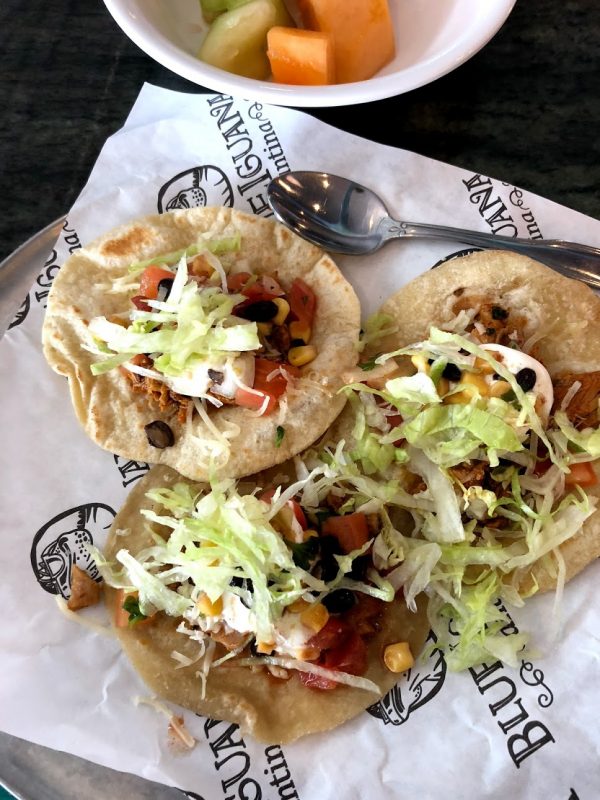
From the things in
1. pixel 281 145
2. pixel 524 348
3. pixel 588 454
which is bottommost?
pixel 588 454

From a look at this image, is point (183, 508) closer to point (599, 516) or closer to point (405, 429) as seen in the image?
point (405, 429)

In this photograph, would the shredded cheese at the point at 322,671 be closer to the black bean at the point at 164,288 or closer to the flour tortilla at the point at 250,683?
the flour tortilla at the point at 250,683

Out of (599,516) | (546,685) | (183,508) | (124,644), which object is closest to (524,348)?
(599,516)

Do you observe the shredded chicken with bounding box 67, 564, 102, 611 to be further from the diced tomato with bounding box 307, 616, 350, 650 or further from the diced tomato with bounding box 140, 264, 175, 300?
the diced tomato with bounding box 140, 264, 175, 300

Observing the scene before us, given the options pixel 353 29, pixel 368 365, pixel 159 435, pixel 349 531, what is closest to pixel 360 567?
pixel 349 531

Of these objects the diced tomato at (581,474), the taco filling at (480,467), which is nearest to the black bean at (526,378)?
the taco filling at (480,467)

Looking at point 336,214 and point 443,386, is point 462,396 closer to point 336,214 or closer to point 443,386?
point 443,386
